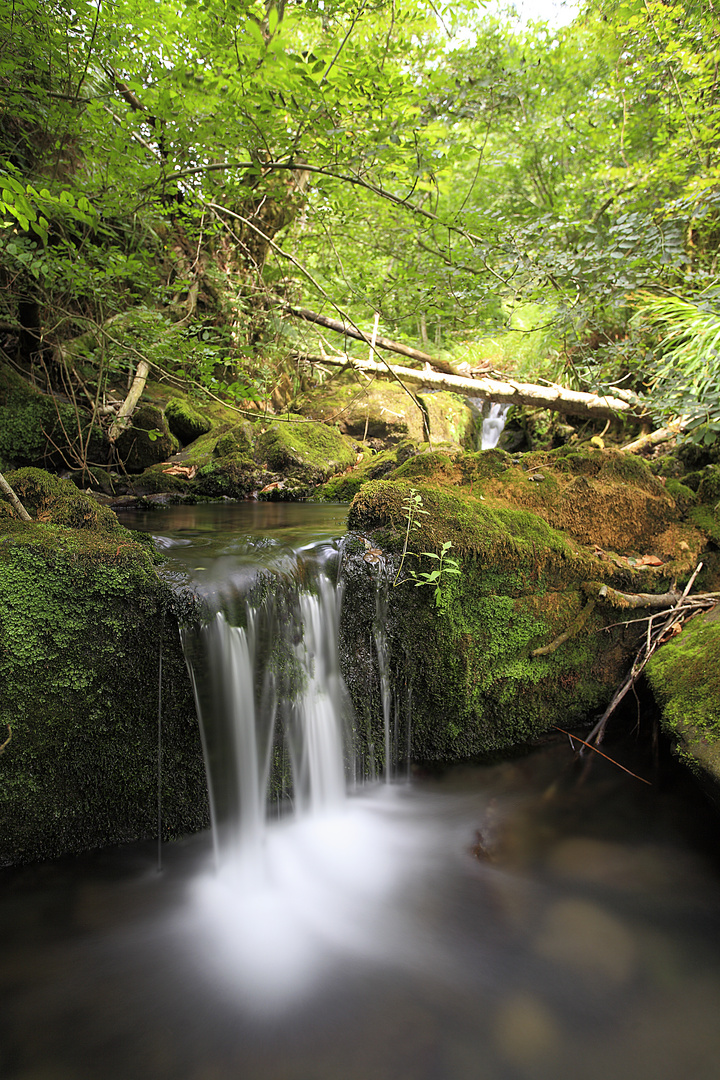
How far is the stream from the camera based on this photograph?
1.85 metres

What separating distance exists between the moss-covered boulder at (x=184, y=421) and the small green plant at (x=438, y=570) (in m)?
6.43

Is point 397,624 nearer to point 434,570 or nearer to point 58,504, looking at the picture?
point 434,570

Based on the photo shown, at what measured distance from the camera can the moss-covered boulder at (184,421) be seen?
27.9ft

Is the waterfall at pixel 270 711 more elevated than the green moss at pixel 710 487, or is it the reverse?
the green moss at pixel 710 487

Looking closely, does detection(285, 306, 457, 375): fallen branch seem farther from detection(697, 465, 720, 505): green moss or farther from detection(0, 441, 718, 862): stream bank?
detection(697, 465, 720, 505): green moss

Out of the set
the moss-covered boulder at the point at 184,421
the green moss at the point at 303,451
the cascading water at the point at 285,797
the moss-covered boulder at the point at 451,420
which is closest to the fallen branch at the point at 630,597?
the cascading water at the point at 285,797

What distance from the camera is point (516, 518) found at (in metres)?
3.72

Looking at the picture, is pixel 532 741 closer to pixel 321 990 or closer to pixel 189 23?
pixel 321 990

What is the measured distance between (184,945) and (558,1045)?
156 centimetres

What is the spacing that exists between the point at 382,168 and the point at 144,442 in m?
4.97

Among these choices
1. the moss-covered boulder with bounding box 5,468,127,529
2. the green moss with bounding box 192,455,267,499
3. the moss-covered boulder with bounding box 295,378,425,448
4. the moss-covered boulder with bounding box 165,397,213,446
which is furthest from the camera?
the moss-covered boulder with bounding box 295,378,425,448

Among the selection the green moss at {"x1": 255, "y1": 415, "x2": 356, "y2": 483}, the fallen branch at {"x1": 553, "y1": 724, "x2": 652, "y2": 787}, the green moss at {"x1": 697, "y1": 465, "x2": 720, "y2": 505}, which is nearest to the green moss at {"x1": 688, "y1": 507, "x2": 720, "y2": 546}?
the green moss at {"x1": 697, "y1": 465, "x2": 720, "y2": 505}

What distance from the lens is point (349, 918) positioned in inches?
97.2

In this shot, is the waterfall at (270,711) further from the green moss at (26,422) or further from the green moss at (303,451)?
the green moss at (303,451)
